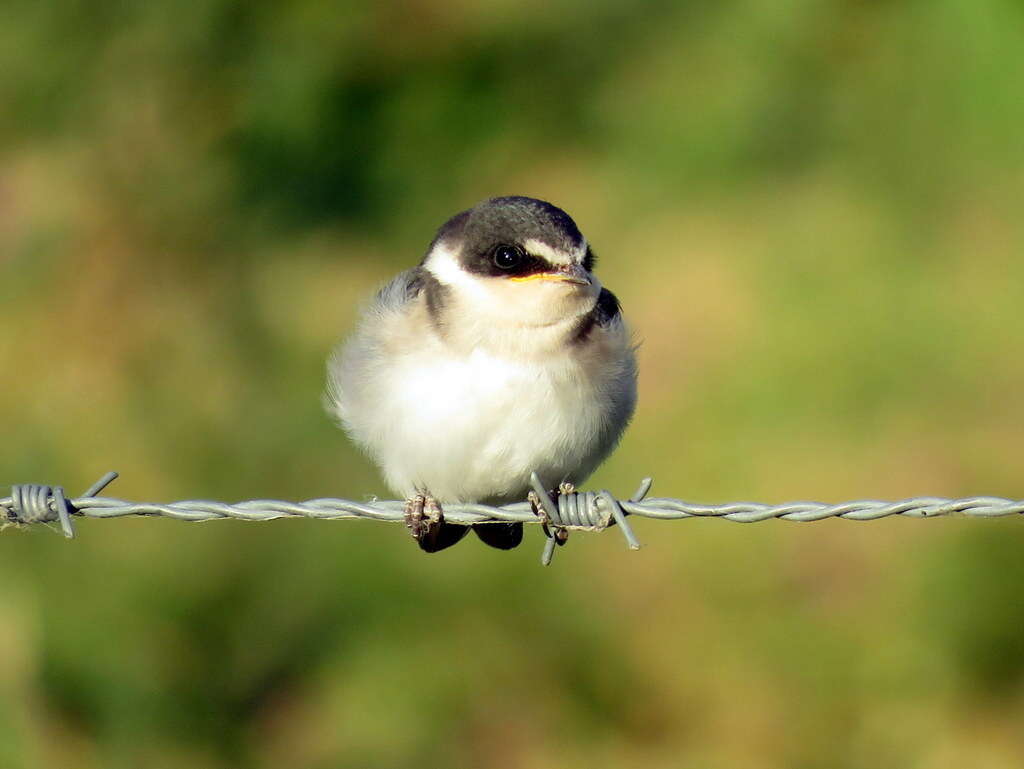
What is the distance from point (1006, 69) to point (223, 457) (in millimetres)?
5243

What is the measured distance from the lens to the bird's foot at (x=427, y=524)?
3852 mm

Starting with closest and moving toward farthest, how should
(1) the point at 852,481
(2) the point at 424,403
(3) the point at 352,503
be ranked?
1. (3) the point at 352,503
2. (2) the point at 424,403
3. (1) the point at 852,481

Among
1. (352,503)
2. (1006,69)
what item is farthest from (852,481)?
(352,503)

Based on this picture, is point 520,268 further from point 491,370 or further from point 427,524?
point 427,524

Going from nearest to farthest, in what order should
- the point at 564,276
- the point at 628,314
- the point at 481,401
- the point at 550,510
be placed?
the point at 550,510 → the point at 481,401 → the point at 564,276 → the point at 628,314

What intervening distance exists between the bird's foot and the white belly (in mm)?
70

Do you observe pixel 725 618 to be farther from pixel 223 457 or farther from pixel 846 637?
pixel 223 457

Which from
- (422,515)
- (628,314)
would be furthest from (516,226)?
(628,314)

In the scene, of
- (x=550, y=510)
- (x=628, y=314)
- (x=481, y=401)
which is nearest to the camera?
(x=550, y=510)

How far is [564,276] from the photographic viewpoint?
381cm

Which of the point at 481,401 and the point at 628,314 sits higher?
the point at 628,314

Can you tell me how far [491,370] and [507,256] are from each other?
1.23 feet

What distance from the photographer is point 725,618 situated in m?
7.14

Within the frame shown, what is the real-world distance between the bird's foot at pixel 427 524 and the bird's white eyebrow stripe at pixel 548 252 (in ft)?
2.38
